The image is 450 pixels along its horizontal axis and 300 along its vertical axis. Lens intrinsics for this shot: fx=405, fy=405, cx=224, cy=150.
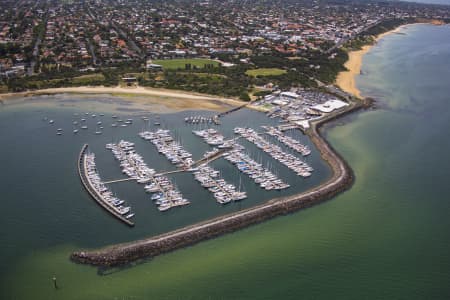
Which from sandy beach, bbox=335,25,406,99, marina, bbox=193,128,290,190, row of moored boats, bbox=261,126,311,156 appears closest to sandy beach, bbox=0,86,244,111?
marina, bbox=193,128,290,190

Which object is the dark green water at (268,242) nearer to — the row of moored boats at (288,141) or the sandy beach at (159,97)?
the row of moored boats at (288,141)

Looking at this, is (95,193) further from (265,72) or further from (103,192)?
(265,72)

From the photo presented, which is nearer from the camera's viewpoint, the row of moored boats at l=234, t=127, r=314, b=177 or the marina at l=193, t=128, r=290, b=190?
the marina at l=193, t=128, r=290, b=190

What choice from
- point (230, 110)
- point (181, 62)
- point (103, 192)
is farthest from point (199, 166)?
point (181, 62)

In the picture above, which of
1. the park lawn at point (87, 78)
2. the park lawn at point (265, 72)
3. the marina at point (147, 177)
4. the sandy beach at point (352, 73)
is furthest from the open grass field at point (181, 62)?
the marina at point (147, 177)

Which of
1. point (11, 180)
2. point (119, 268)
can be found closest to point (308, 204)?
point (119, 268)

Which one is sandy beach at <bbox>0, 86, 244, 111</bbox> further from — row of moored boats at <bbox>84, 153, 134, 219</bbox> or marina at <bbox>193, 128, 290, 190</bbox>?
row of moored boats at <bbox>84, 153, 134, 219</bbox>

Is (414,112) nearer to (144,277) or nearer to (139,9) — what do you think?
(144,277)
